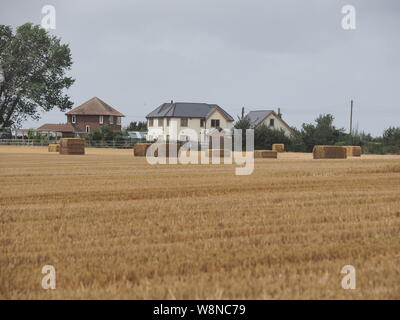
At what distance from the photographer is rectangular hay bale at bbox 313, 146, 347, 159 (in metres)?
36.8

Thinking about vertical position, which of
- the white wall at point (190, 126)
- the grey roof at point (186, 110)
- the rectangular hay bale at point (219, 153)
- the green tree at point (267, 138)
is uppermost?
the grey roof at point (186, 110)

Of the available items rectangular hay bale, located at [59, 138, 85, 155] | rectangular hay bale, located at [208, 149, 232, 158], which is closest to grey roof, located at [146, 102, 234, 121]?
rectangular hay bale, located at [59, 138, 85, 155]

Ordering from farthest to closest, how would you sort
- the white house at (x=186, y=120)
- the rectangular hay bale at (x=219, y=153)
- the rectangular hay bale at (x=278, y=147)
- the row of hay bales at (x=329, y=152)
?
the white house at (x=186, y=120), the rectangular hay bale at (x=278, y=147), the row of hay bales at (x=329, y=152), the rectangular hay bale at (x=219, y=153)

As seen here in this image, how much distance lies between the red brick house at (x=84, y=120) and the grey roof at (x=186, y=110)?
7.41 metres

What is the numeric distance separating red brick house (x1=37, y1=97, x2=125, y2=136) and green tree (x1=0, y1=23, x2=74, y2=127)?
19.6 metres

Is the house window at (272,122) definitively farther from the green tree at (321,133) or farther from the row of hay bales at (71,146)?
the row of hay bales at (71,146)

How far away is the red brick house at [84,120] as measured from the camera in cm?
9738

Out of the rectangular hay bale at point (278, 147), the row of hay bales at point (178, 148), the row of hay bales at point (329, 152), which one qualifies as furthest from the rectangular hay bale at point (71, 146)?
the rectangular hay bale at point (278, 147)

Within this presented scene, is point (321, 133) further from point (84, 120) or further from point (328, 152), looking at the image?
point (84, 120)

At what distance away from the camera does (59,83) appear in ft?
252
